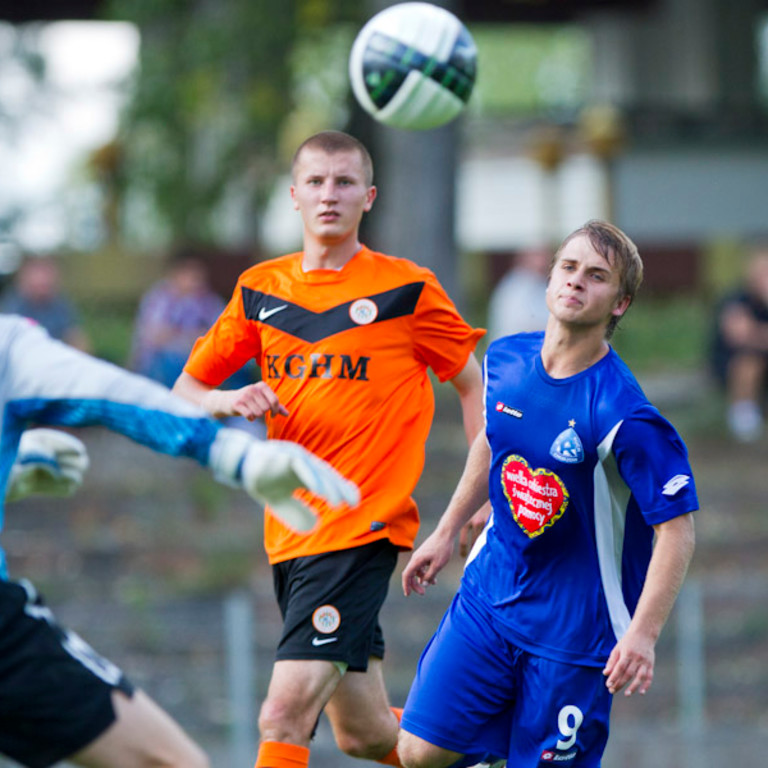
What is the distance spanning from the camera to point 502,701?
470 cm

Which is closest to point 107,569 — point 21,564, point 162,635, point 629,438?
point 21,564

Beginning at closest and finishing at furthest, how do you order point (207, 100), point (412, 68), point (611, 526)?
1. point (611, 526)
2. point (412, 68)
3. point (207, 100)

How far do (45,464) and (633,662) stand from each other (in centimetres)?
200

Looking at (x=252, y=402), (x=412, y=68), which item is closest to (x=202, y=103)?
(x=412, y=68)

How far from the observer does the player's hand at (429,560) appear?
486 centimetres

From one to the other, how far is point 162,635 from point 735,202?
1957cm

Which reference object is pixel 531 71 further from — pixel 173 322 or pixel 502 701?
pixel 502 701

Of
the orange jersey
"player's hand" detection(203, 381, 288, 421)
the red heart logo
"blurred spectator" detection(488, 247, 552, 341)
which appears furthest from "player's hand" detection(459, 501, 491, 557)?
"blurred spectator" detection(488, 247, 552, 341)

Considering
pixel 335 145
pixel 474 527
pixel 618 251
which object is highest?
pixel 335 145

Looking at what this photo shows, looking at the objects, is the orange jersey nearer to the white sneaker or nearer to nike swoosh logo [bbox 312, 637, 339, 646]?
nike swoosh logo [bbox 312, 637, 339, 646]

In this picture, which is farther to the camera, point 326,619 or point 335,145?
point 335,145

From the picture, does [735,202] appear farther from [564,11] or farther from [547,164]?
[547,164]

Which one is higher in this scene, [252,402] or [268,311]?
[268,311]

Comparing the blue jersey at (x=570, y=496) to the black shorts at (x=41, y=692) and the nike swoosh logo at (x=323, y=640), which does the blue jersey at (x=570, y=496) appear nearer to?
the nike swoosh logo at (x=323, y=640)
